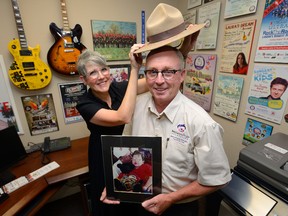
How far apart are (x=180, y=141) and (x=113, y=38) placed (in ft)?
4.83

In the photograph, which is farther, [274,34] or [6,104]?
[6,104]

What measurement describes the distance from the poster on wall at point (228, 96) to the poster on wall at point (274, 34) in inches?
10.9

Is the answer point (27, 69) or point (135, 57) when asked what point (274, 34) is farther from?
point (27, 69)

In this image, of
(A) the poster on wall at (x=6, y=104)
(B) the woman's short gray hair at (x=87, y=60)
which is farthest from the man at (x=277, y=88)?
(A) the poster on wall at (x=6, y=104)

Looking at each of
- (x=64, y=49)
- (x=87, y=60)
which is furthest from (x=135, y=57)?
(x=64, y=49)

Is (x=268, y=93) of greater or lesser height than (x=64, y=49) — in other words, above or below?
below

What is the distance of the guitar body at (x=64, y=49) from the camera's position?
155 centimetres

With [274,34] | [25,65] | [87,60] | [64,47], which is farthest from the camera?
[64,47]

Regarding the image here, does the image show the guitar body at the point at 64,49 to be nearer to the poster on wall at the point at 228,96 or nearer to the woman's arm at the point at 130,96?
the woman's arm at the point at 130,96

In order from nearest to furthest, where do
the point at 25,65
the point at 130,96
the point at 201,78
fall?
the point at 130,96, the point at 25,65, the point at 201,78

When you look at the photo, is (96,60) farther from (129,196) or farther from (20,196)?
(20,196)

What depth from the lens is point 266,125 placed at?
1.35 meters

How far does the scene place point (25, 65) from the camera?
1466 mm

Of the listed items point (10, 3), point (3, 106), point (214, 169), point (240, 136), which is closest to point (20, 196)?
point (3, 106)
